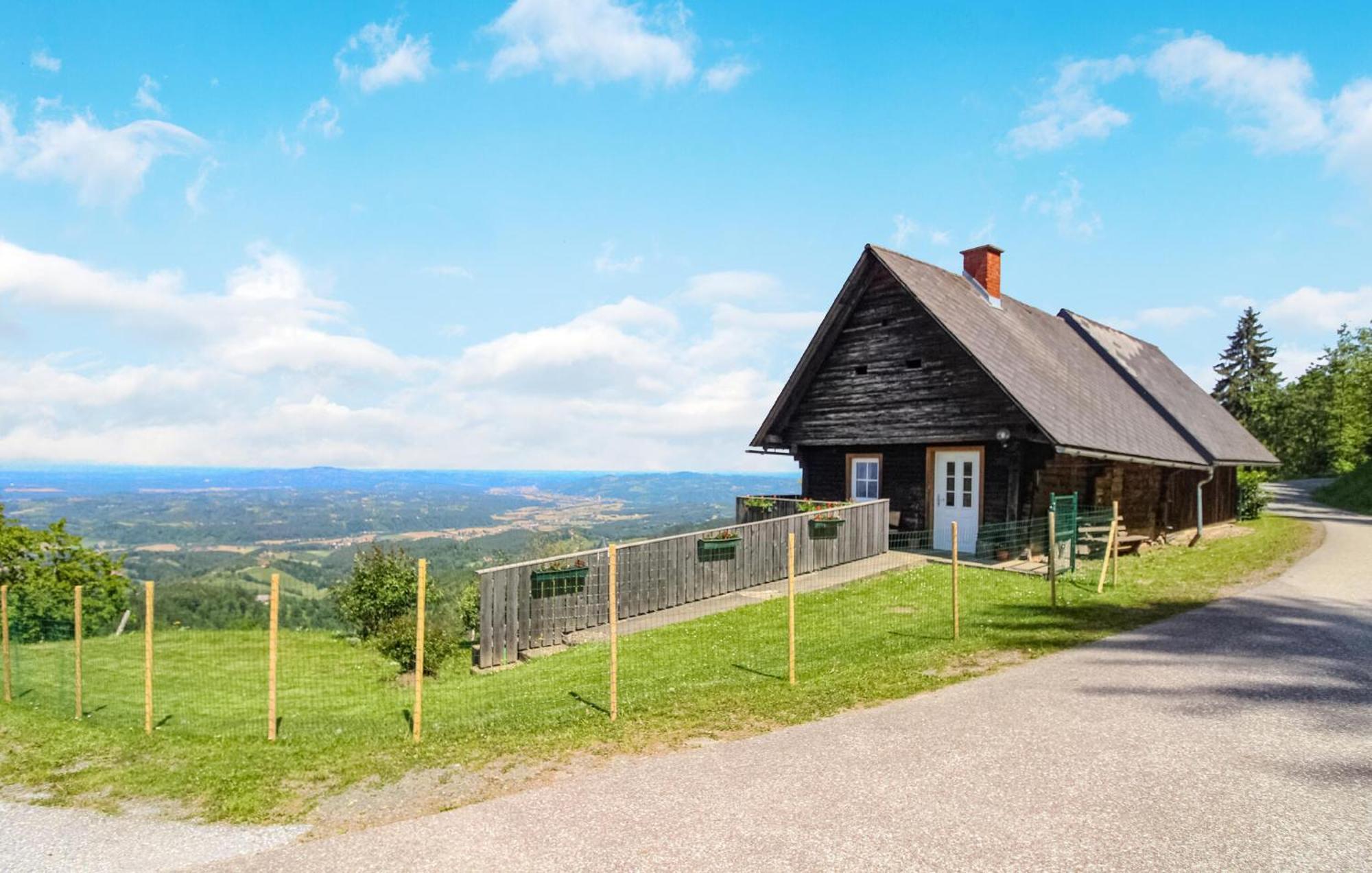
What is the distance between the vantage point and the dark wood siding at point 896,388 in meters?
20.2

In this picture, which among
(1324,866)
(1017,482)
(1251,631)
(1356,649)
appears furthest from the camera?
(1017,482)

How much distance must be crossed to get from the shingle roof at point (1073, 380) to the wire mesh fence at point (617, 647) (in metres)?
2.71

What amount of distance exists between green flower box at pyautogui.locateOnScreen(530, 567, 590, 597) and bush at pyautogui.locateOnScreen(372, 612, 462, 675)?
4.04 metres

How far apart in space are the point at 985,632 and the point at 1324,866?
7.39 metres

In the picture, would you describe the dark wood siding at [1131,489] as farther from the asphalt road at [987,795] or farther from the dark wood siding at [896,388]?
the asphalt road at [987,795]

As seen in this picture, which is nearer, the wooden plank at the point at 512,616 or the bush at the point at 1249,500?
the wooden plank at the point at 512,616

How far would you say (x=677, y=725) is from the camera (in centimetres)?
856

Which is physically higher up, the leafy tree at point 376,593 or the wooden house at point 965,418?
the wooden house at point 965,418

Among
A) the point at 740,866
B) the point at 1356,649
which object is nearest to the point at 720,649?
the point at 740,866

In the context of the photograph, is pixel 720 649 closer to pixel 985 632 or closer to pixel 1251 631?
pixel 985 632

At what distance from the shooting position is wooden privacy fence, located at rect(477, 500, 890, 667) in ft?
46.2

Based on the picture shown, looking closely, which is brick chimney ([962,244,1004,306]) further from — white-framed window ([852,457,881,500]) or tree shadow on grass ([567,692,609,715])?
tree shadow on grass ([567,692,609,715])

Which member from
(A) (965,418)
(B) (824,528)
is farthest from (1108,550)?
(B) (824,528)

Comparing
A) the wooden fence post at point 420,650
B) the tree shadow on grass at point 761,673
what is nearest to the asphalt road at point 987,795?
the tree shadow on grass at point 761,673
